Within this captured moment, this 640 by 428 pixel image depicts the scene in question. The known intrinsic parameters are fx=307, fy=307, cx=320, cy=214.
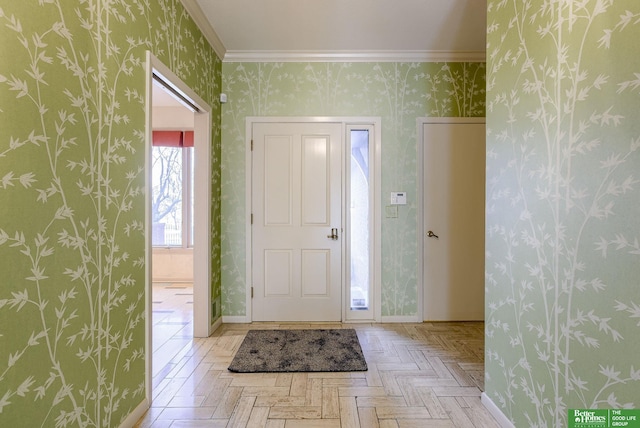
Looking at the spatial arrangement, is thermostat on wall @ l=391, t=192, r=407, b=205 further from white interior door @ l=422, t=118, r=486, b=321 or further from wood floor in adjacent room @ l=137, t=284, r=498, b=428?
wood floor in adjacent room @ l=137, t=284, r=498, b=428

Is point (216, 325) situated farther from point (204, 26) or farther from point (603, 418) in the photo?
point (603, 418)

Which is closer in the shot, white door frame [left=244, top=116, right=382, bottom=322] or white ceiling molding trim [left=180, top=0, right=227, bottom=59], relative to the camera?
white ceiling molding trim [left=180, top=0, right=227, bottom=59]

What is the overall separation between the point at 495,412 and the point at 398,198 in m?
1.93

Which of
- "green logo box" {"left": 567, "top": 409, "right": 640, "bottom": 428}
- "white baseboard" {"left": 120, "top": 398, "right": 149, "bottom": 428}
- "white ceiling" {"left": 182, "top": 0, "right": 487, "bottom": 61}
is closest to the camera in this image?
"green logo box" {"left": 567, "top": 409, "right": 640, "bottom": 428}

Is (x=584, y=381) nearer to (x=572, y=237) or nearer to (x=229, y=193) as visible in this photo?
(x=572, y=237)

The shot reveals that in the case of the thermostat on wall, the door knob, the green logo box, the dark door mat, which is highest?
the thermostat on wall

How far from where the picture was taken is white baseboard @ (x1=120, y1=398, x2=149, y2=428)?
5.28ft

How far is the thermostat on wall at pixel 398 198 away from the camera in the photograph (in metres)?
3.16

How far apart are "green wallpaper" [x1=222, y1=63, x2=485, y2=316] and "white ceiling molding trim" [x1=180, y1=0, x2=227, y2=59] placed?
205mm

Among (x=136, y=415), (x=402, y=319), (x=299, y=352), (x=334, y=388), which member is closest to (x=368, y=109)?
(x=402, y=319)

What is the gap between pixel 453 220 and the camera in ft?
10.4

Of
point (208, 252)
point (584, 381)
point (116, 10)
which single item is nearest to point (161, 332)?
point (208, 252)

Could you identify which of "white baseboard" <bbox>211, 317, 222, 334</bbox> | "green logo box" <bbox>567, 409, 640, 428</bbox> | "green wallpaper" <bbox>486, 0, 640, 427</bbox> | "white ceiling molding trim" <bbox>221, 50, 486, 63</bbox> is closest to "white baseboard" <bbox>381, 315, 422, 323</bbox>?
"green wallpaper" <bbox>486, 0, 640, 427</bbox>

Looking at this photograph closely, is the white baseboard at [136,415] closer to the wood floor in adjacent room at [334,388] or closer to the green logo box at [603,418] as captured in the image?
the wood floor in adjacent room at [334,388]
